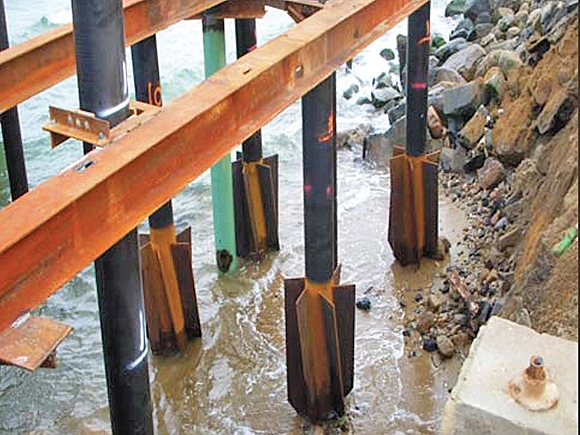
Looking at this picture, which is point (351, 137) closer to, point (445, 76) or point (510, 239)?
point (445, 76)

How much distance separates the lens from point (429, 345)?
603cm

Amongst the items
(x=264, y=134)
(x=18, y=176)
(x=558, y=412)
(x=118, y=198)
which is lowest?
(x=264, y=134)

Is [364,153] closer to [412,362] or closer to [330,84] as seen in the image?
[412,362]

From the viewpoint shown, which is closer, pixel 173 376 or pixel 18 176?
pixel 173 376

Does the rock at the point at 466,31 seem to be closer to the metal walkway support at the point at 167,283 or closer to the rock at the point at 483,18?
the rock at the point at 483,18

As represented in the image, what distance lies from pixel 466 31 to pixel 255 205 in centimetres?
632

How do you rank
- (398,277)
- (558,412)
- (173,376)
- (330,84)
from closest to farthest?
1. (558,412)
2. (330,84)
3. (173,376)
4. (398,277)

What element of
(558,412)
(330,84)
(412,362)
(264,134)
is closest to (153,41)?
(330,84)

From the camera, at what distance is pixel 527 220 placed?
21.3 feet

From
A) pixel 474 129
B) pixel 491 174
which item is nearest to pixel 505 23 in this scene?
pixel 474 129

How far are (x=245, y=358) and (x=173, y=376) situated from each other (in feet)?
1.86

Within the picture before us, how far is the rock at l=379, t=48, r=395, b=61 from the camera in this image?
14094 mm

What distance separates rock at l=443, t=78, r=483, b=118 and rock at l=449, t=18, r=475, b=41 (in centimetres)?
318

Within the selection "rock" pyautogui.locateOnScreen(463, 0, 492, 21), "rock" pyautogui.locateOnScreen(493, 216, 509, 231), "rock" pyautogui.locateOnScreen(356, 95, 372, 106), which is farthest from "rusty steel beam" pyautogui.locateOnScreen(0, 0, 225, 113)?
"rock" pyautogui.locateOnScreen(463, 0, 492, 21)
